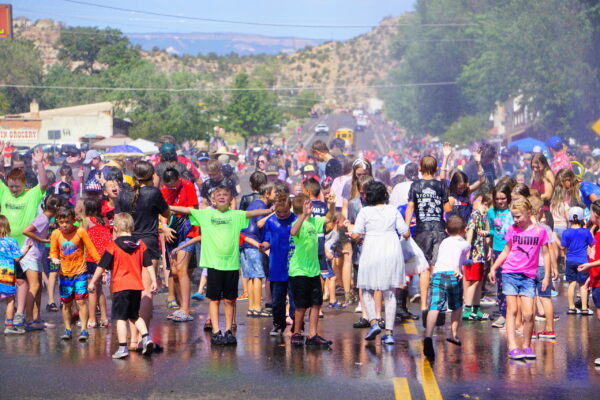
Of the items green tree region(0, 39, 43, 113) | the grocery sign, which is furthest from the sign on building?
green tree region(0, 39, 43, 113)

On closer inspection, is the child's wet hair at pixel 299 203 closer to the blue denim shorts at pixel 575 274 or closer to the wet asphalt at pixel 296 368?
the wet asphalt at pixel 296 368

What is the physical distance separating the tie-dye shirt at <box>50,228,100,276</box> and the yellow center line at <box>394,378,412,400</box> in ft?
12.5

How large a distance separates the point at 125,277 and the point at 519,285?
12.7ft

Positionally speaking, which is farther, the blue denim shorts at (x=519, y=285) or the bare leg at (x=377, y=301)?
the bare leg at (x=377, y=301)

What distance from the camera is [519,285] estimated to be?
8.80m

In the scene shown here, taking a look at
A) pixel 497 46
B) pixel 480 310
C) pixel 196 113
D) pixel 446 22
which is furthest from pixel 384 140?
pixel 480 310

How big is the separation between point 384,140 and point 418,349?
4027 inches

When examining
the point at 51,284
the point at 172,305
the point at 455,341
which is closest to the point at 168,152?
the point at 172,305

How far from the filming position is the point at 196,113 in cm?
7400

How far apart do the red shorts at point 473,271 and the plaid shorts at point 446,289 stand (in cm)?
181

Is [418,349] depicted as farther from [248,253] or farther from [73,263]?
[73,263]

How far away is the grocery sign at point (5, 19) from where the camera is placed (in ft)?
160

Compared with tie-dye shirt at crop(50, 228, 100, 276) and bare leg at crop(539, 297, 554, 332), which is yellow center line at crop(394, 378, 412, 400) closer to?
bare leg at crop(539, 297, 554, 332)

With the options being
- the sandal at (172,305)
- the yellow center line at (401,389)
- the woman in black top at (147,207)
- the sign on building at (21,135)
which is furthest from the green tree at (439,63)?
the yellow center line at (401,389)
